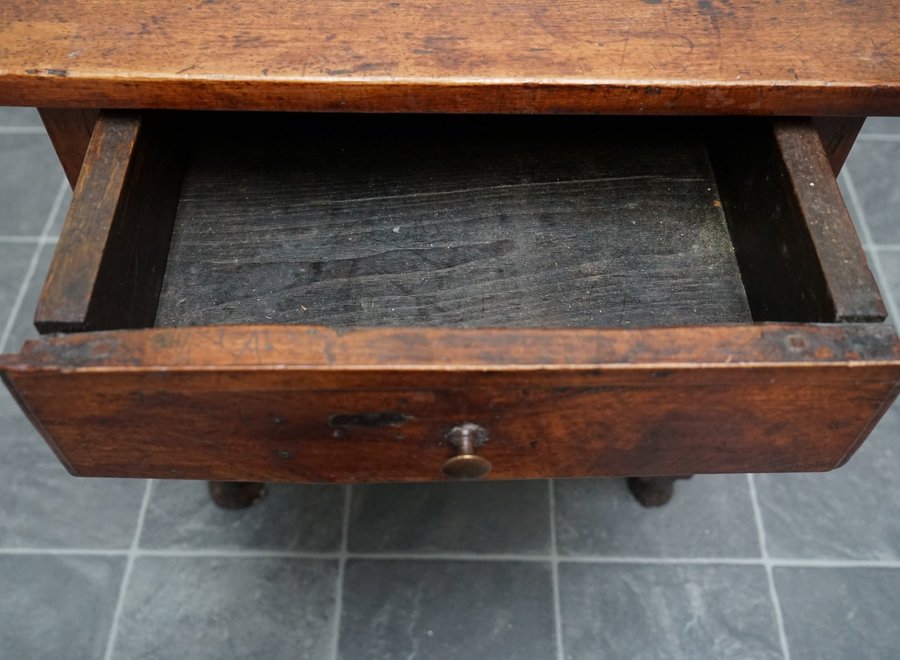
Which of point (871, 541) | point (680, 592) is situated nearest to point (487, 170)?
point (680, 592)

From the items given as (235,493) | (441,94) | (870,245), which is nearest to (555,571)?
(235,493)

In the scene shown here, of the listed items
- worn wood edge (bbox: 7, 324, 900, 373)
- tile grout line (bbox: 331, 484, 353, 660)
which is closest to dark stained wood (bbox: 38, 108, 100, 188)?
worn wood edge (bbox: 7, 324, 900, 373)

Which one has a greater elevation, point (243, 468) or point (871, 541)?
point (243, 468)

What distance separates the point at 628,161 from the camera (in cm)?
94

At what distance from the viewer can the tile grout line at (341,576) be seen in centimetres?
106

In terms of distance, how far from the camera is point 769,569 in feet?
3.68

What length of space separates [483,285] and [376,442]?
222 mm

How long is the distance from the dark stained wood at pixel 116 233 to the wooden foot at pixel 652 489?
61 cm

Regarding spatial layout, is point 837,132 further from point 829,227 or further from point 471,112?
point 471,112

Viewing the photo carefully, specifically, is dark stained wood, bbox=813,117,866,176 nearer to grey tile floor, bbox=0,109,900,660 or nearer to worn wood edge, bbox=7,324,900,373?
worn wood edge, bbox=7,324,900,373

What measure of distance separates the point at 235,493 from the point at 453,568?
0.90ft

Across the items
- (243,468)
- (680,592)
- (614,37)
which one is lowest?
(680,592)

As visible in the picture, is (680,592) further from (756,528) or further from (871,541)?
(871,541)

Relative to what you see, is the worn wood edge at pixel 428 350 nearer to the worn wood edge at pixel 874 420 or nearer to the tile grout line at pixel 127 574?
the worn wood edge at pixel 874 420
